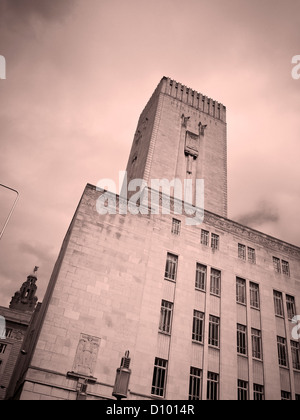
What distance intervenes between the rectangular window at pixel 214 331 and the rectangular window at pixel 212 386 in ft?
7.59

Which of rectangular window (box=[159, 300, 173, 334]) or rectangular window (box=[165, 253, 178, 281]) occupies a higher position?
rectangular window (box=[165, 253, 178, 281])

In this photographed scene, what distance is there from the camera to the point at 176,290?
27.4 m

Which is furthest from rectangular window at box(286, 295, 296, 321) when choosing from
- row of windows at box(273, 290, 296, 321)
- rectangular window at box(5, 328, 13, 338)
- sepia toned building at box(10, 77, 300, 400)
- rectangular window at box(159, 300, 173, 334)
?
rectangular window at box(5, 328, 13, 338)

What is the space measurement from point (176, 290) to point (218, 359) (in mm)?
6330

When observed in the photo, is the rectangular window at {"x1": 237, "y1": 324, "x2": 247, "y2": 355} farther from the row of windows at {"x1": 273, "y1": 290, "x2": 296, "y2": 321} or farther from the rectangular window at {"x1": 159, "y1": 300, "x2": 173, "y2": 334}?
the rectangular window at {"x1": 159, "y1": 300, "x2": 173, "y2": 334}

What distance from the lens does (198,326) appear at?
1059 inches

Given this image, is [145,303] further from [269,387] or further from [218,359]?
[269,387]

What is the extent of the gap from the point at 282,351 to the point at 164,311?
11.5m

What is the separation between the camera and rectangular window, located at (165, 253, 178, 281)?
2822 cm

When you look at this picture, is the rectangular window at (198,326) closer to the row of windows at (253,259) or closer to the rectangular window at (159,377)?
the rectangular window at (159,377)

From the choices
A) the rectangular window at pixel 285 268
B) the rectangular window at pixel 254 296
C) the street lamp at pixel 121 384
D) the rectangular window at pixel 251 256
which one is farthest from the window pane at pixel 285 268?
the street lamp at pixel 121 384

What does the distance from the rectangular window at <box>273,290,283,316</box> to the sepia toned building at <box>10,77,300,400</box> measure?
4.6 inches

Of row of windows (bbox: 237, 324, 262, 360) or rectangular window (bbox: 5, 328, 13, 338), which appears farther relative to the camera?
rectangular window (bbox: 5, 328, 13, 338)

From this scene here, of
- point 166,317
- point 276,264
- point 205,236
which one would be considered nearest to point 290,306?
point 276,264
